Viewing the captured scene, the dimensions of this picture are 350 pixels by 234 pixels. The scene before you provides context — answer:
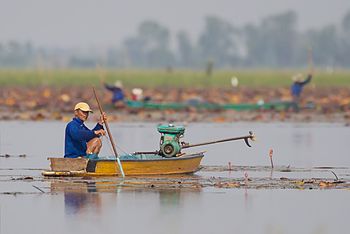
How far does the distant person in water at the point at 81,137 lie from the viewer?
20266 mm

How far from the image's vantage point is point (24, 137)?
99.8 feet

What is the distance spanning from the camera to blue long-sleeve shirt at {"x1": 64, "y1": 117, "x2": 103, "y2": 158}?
20250 mm

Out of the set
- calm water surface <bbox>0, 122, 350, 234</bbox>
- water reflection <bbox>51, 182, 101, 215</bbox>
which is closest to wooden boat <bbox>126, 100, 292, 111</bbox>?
calm water surface <bbox>0, 122, 350, 234</bbox>

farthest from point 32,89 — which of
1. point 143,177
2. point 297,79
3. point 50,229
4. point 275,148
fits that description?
point 50,229

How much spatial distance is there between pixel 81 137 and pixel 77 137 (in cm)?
7

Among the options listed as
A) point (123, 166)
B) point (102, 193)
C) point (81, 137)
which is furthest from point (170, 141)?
point (102, 193)

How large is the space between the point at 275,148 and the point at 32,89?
32.3 m

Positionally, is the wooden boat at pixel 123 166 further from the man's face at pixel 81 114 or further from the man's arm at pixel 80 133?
the man's face at pixel 81 114

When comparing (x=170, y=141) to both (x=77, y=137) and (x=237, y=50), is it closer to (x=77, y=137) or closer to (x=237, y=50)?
(x=77, y=137)

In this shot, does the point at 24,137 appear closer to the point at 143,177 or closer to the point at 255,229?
the point at 143,177

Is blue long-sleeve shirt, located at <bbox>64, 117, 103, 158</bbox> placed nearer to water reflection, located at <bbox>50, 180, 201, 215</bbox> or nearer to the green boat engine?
water reflection, located at <bbox>50, 180, 201, 215</bbox>

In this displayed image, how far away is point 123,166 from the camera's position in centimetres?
2027

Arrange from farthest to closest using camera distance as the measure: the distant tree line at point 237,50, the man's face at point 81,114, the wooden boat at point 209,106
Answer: the distant tree line at point 237,50
the wooden boat at point 209,106
the man's face at point 81,114

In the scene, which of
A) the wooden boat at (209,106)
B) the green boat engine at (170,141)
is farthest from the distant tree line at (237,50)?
the green boat engine at (170,141)
